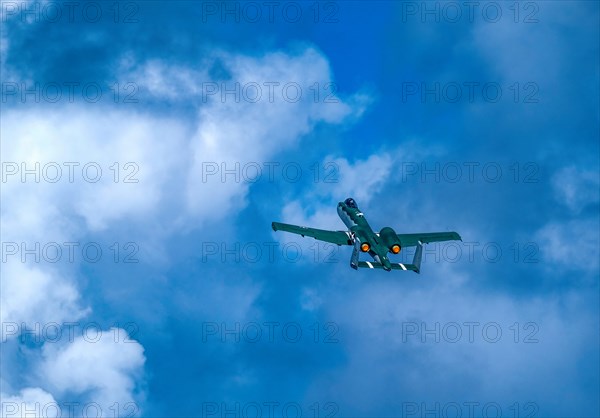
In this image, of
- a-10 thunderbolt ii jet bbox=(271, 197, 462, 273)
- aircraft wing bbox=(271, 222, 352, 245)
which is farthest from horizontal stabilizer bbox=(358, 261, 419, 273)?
aircraft wing bbox=(271, 222, 352, 245)

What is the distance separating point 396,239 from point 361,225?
1167 cm

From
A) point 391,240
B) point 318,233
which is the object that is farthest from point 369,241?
point 318,233

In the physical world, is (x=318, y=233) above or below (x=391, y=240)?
above

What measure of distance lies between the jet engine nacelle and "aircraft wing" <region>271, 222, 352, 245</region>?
11.0 m

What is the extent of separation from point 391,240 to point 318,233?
61.8ft

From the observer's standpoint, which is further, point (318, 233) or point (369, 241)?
point (318, 233)

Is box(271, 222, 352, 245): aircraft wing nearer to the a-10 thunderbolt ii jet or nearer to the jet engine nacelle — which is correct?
the a-10 thunderbolt ii jet

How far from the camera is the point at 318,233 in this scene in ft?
647

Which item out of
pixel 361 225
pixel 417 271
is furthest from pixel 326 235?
pixel 417 271

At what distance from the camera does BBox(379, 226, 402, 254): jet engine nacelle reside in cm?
18538

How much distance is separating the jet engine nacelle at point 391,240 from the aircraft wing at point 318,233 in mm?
10964

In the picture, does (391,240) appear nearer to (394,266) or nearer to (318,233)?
(394,266)

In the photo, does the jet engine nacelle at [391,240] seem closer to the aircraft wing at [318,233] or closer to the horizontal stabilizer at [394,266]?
the horizontal stabilizer at [394,266]

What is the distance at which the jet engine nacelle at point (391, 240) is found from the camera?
185 m
